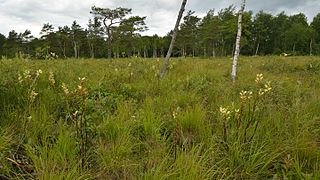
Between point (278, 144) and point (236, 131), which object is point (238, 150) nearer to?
point (236, 131)

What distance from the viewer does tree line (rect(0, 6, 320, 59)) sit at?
143 ft

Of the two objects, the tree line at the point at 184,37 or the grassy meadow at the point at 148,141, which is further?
the tree line at the point at 184,37

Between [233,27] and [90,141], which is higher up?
[233,27]

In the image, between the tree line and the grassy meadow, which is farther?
the tree line

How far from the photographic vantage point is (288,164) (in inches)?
110

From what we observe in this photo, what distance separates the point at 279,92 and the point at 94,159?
15.6ft

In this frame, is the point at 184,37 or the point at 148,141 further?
the point at 184,37

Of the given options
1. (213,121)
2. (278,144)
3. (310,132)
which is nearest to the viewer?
(278,144)

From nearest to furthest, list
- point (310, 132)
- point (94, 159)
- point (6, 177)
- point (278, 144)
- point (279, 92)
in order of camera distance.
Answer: point (6, 177) → point (94, 159) → point (278, 144) → point (310, 132) → point (279, 92)

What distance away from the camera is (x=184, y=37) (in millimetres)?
53344

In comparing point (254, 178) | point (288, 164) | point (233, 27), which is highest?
point (233, 27)

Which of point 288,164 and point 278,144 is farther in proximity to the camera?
point 278,144

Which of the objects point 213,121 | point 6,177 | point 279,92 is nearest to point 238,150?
point 213,121

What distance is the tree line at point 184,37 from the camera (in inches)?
1715
